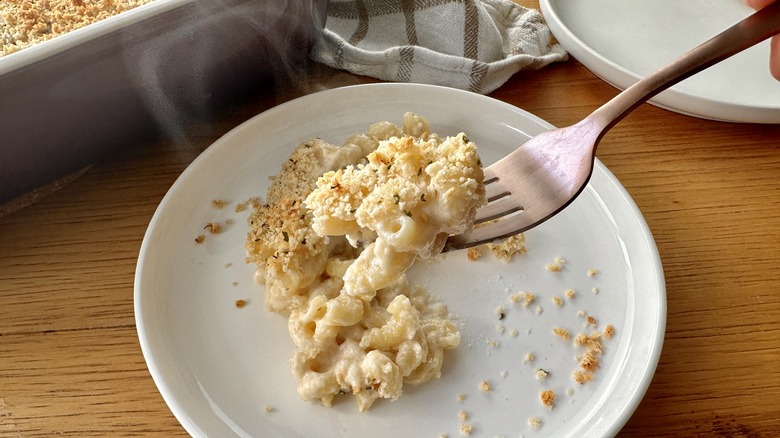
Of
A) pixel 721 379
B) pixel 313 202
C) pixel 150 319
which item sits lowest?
pixel 721 379

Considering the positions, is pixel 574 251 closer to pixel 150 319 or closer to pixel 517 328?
pixel 517 328

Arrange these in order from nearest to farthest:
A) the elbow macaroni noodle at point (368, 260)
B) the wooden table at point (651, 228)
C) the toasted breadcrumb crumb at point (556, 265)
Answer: the elbow macaroni noodle at point (368, 260) → the wooden table at point (651, 228) → the toasted breadcrumb crumb at point (556, 265)

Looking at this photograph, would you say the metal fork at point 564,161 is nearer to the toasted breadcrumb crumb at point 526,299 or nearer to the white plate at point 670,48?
the toasted breadcrumb crumb at point 526,299

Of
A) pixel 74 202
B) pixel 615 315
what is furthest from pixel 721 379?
pixel 74 202

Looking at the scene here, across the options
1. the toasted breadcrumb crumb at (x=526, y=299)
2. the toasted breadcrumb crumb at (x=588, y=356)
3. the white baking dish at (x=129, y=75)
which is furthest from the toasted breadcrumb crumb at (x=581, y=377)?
the white baking dish at (x=129, y=75)

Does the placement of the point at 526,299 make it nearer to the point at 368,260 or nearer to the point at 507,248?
the point at 507,248

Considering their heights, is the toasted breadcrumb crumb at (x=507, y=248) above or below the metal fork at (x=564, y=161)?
below

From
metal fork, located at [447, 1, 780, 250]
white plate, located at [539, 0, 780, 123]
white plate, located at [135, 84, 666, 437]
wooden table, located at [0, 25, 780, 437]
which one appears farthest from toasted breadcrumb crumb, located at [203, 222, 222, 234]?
white plate, located at [539, 0, 780, 123]
